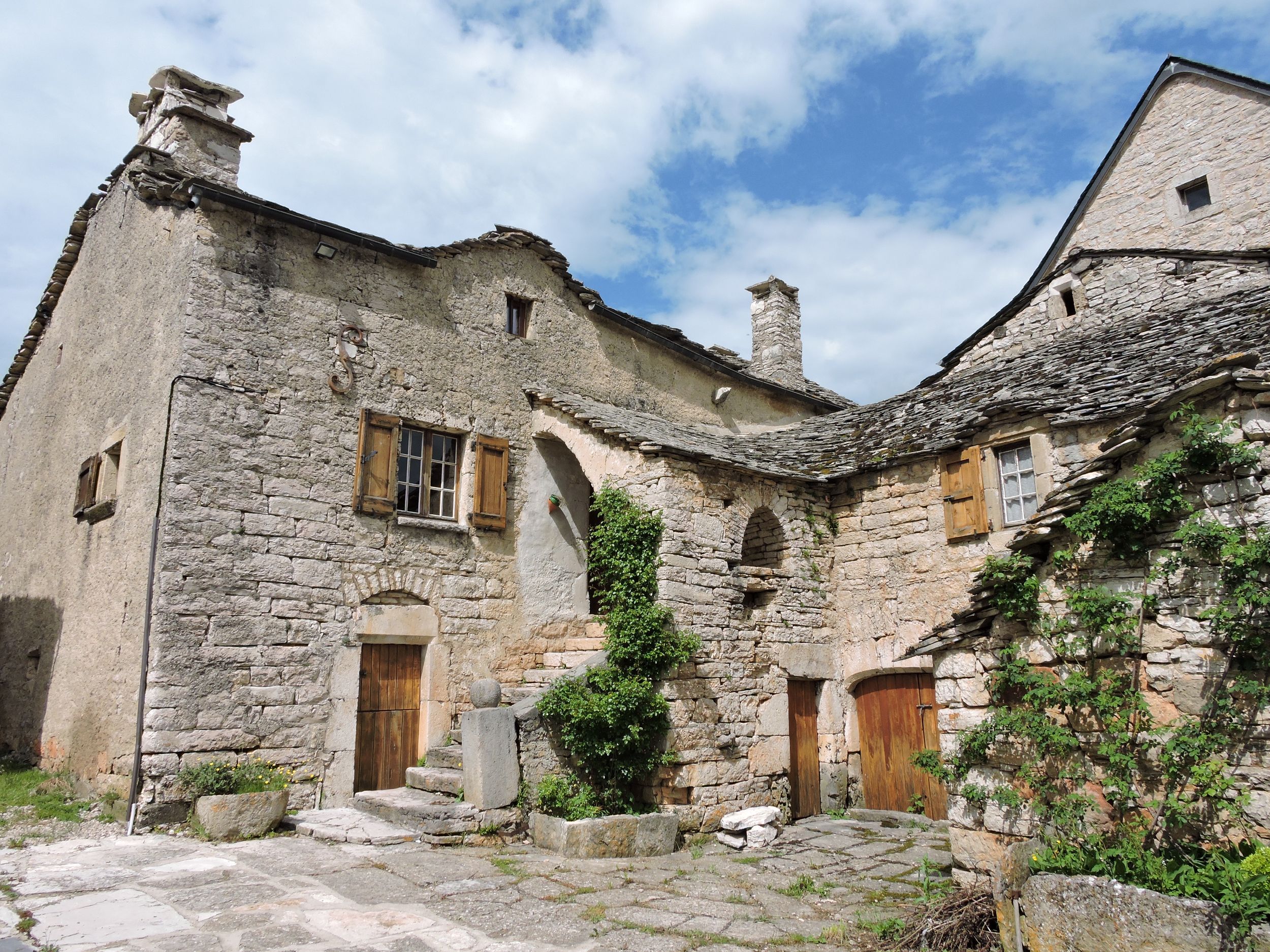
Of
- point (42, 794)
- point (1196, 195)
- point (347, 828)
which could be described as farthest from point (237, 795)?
point (1196, 195)

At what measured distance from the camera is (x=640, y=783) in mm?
8820

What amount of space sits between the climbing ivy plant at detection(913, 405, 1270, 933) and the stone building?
219 centimetres

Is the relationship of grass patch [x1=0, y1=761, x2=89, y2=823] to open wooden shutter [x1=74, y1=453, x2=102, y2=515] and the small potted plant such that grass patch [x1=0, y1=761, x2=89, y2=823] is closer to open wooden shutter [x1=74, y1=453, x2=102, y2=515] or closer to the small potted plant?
the small potted plant

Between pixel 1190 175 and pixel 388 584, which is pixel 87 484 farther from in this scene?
pixel 1190 175

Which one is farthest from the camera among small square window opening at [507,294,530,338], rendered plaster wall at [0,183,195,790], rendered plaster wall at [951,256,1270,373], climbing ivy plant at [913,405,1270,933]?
small square window opening at [507,294,530,338]

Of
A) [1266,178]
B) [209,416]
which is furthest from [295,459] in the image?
[1266,178]

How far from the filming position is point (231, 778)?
791 centimetres

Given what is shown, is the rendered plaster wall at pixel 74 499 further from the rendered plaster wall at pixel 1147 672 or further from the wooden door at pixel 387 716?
the rendered plaster wall at pixel 1147 672

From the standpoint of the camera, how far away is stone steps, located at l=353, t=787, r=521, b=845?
7.61 meters

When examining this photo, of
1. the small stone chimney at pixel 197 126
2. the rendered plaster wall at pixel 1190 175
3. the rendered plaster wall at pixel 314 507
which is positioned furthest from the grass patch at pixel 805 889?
the rendered plaster wall at pixel 1190 175

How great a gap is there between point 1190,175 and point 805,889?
562 inches

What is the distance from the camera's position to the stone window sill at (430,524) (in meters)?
9.63

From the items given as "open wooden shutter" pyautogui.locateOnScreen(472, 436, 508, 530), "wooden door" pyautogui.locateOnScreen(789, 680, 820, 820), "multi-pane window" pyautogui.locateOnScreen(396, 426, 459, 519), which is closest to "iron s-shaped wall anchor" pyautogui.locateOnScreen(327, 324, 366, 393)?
"multi-pane window" pyautogui.locateOnScreen(396, 426, 459, 519)

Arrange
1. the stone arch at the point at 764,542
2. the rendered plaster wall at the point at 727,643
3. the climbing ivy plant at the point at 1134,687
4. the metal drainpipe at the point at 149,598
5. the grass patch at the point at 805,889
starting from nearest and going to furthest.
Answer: the climbing ivy plant at the point at 1134,687 → the grass patch at the point at 805,889 → the metal drainpipe at the point at 149,598 → the rendered plaster wall at the point at 727,643 → the stone arch at the point at 764,542
